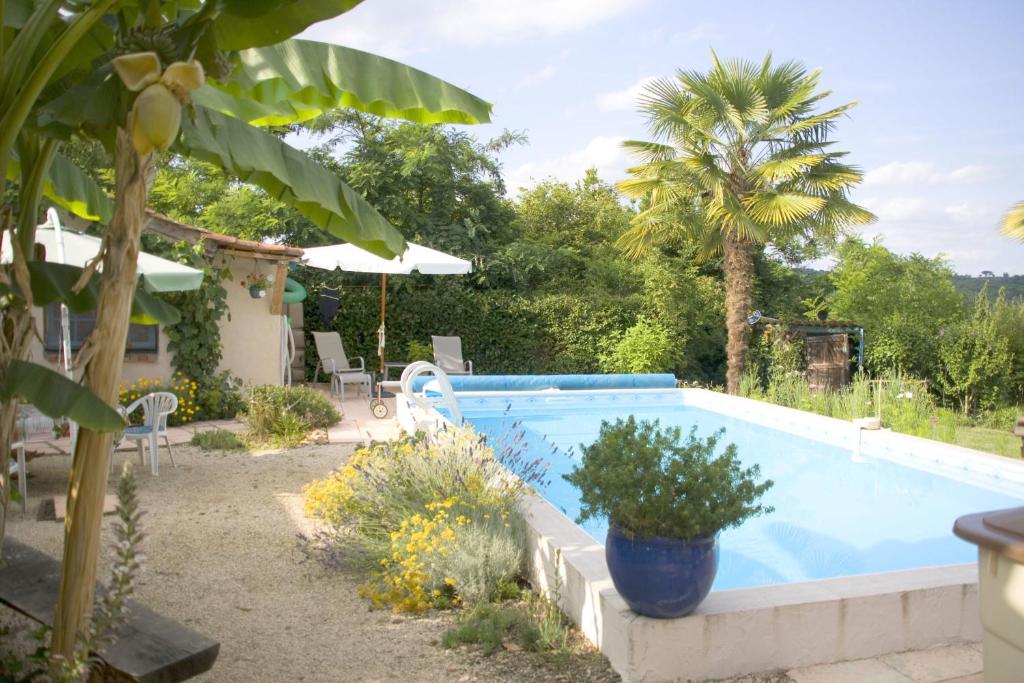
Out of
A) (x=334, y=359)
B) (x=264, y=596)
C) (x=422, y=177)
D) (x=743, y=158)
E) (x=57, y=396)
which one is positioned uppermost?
(x=422, y=177)

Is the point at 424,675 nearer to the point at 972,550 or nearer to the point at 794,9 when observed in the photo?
the point at 972,550

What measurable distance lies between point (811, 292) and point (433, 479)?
58.7ft

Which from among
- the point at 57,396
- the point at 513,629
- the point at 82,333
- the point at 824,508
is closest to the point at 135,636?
the point at 57,396

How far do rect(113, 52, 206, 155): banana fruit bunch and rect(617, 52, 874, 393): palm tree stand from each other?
1185cm

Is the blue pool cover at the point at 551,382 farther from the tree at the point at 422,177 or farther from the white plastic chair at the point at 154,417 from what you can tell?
the white plastic chair at the point at 154,417

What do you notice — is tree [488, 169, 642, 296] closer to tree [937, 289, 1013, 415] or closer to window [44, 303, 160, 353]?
tree [937, 289, 1013, 415]

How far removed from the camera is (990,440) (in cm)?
1056

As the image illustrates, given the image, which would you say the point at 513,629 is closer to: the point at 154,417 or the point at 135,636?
the point at 135,636

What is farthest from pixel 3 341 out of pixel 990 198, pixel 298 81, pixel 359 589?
pixel 990 198

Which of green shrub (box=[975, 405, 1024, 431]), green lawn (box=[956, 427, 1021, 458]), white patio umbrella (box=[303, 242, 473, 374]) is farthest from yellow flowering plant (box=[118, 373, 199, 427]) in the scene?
green shrub (box=[975, 405, 1024, 431])

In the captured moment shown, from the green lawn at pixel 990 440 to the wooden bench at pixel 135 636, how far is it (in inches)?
367

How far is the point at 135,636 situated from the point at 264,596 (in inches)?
77.0

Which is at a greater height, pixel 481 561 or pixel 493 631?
pixel 481 561

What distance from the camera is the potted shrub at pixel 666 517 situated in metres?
3.38
